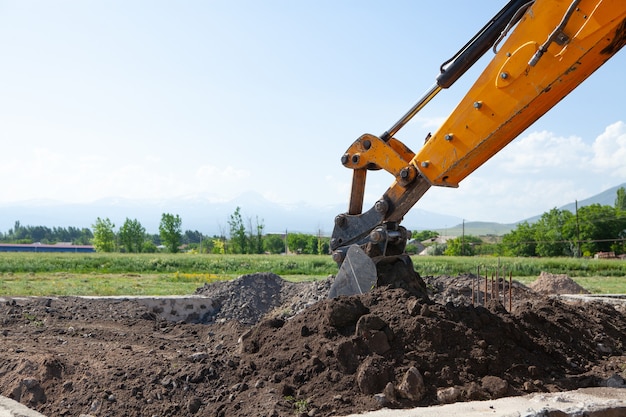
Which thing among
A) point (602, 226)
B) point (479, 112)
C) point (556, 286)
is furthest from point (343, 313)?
point (602, 226)

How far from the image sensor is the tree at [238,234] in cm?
6178

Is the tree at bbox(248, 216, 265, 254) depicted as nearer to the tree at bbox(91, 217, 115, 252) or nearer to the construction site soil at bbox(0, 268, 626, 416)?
the tree at bbox(91, 217, 115, 252)

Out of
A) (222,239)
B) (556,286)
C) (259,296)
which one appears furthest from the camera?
(222,239)

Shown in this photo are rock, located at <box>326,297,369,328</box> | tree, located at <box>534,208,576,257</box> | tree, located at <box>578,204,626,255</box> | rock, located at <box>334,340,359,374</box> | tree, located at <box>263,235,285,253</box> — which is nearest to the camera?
rock, located at <box>334,340,359,374</box>

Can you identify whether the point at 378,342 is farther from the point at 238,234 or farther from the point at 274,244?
the point at 274,244

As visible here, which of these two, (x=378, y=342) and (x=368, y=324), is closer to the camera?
(x=378, y=342)

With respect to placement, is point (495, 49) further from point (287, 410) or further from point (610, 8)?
point (287, 410)

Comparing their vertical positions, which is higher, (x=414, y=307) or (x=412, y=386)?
(x=414, y=307)

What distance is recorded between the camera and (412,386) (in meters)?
5.05

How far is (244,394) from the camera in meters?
5.24

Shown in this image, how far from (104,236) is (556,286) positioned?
64975 millimetres

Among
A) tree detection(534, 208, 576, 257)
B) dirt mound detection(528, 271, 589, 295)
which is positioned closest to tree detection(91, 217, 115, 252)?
tree detection(534, 208, 576, 257)

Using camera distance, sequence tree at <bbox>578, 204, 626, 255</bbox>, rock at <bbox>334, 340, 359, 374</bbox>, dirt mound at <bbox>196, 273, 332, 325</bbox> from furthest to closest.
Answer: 1. tree at <bbox>578, 204, 626, 255</bbox>
2. dirt mound at <bbox>196, 273, 332, 325</bbox>
3. rock at <bbox>334, 340, 359, 374</bbox>

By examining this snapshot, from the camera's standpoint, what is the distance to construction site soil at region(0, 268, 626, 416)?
5.13m
